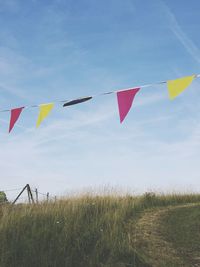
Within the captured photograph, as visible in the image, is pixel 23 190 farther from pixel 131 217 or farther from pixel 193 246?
pixel 193 246

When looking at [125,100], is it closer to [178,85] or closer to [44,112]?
[178,85]

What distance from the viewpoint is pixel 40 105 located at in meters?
11.4

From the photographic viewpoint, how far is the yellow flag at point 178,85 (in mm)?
9102

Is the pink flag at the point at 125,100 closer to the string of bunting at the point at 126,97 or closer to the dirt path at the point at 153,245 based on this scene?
the string of bunting at the point at 126,97

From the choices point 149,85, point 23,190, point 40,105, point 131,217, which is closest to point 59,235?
point 131,217

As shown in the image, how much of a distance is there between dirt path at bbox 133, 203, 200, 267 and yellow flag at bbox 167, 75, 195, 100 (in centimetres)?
339

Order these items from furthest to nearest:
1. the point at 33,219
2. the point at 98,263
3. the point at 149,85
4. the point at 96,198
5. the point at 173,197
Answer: the point at 173,197 < the point at 96,198 < the point at 33,219 < the point at 149,85 < the point at 98,263

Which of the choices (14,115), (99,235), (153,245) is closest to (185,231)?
(153,245)

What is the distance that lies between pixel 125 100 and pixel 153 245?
3.34m

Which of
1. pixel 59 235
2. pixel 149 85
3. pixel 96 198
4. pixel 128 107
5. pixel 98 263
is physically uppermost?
pixel 149 85

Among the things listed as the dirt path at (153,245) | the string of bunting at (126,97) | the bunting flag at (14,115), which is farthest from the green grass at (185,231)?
the bunting flag at (14,115)

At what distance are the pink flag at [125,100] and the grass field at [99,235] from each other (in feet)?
9.32

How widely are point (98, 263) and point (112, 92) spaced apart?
384 cm

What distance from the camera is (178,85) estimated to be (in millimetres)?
9219
